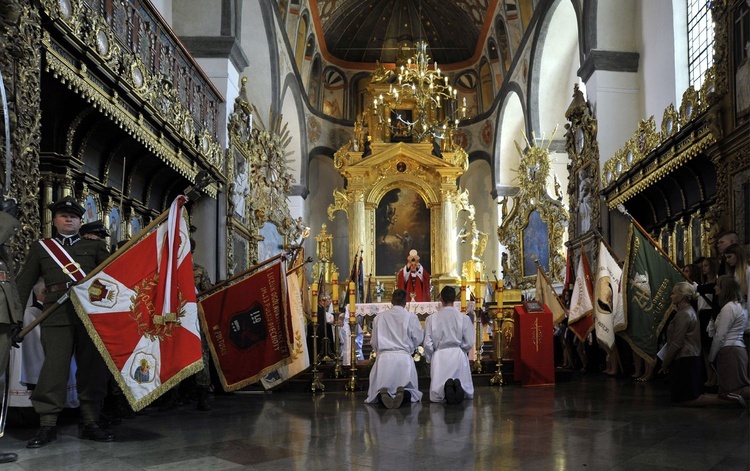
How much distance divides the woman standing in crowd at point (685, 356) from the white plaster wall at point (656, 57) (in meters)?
6.89

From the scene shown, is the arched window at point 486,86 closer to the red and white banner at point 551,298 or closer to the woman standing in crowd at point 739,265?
the red and white banner at point 551,298

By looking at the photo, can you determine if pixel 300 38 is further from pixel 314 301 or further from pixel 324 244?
pixel 314 301

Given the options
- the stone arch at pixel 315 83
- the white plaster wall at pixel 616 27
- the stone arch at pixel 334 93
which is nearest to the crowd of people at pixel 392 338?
the white plaster wall at pixel 616 27

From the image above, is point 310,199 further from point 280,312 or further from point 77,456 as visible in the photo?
point 77,456

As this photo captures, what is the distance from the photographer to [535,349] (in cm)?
917

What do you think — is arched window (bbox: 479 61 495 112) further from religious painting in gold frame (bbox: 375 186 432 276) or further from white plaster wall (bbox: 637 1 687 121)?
white plaster wall (bbox: 637 1 687 121)

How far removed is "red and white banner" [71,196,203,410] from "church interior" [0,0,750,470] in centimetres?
46

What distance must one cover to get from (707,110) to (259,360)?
619cm

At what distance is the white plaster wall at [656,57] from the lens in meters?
12.4

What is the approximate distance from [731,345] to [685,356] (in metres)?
0.44

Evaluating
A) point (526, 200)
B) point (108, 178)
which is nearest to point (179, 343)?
point (108, 178)

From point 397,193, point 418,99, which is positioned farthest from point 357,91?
point 418,99

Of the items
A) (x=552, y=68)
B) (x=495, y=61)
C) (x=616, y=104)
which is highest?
(x=495, y=61)

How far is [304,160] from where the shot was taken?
22.6 m
